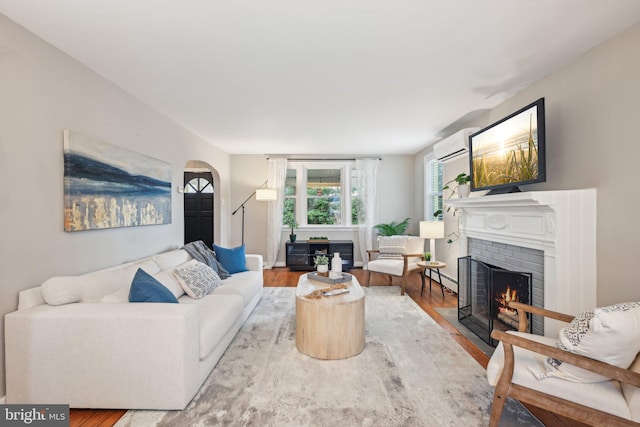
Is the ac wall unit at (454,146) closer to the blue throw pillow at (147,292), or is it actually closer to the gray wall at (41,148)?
the blue throw pillow at (147,292)

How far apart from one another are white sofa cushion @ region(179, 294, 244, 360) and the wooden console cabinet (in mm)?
2971

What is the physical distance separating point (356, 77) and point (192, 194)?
5.51 m

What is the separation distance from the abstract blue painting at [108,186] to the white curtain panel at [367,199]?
3772mm

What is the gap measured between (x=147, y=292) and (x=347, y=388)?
60.3 inches

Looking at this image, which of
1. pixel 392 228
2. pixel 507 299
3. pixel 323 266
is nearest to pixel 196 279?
pixel 323 266

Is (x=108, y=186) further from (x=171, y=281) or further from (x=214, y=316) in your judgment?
(x=214, y=316)

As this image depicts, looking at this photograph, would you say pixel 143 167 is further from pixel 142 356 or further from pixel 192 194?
pixel 192 194

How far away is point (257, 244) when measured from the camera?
20.4ft

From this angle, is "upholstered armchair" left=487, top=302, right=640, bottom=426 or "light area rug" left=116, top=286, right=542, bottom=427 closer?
"upholstered armchair" left=487, top=302, right=640, bottom=426

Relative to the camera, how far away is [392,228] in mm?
5855

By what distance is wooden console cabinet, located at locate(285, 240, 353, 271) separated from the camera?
5.90 m

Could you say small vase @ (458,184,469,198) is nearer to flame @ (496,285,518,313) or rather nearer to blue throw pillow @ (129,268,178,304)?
flame @ (496,285,518,313)

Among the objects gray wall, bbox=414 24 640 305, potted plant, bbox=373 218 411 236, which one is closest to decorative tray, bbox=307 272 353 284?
gray wall, bbox=414 24 640 305

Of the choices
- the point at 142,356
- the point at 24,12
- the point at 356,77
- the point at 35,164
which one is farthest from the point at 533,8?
the point at 35,164
